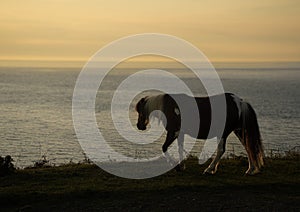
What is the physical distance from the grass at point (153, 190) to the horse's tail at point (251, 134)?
49 cm

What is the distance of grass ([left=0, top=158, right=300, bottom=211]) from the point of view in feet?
29.6

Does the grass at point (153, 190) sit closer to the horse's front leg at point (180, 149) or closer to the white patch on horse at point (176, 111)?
the horse's front leg at point (180, 149)

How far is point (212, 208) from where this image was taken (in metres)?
8.74

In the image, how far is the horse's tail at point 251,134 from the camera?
11672 millimetres

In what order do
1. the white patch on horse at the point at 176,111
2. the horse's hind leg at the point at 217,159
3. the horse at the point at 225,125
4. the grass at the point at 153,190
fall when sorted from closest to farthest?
the grass at the point at 153,190, the horse at the point at 225,125, the horse's hind leg at the point at 217,159, the white patch on horse at the point at 176,111

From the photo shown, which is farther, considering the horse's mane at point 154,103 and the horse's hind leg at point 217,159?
the horse's mane at point 154,103

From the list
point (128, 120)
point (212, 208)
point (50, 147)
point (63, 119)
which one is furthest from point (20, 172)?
point (63, 119)

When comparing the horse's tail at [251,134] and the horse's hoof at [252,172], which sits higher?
the horse's tail at [251,134]

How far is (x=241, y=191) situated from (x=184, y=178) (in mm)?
1808

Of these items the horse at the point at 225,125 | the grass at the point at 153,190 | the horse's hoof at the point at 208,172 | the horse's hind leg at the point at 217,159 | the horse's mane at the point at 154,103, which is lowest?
the grass at the point at 153,190

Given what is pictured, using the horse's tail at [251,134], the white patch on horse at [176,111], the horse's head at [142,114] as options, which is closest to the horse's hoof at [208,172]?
the horse's tail at [251,134]

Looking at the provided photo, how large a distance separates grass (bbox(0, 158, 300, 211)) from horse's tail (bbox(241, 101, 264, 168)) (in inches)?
19.3

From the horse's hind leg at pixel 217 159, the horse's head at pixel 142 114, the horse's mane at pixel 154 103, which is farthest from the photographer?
the horse's head at pixel 142 114

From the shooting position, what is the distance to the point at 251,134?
11.7m
